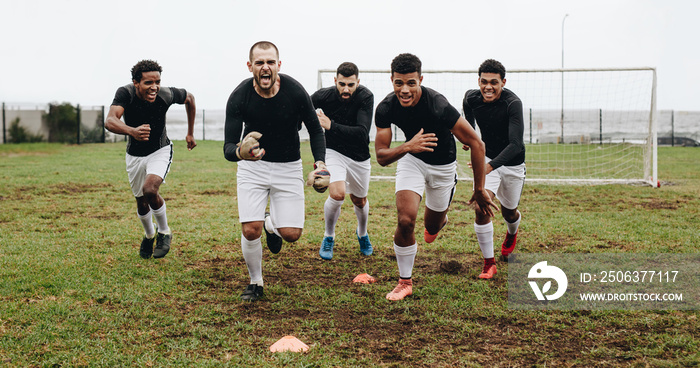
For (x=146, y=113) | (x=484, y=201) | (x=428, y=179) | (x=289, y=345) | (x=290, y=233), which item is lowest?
(x=289, y=345)

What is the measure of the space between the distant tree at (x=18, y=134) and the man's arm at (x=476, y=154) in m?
29.9

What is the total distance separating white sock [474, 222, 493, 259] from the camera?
19.9ft

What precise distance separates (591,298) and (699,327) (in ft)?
3.01

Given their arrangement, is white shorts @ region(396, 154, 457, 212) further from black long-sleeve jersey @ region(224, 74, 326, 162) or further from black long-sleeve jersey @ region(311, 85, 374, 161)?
black long-sleeve jersey @ region(311, 85, 374, 161)

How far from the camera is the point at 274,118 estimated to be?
5.12 m

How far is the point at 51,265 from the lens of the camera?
6191mm

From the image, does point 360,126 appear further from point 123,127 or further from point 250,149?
point 123,127

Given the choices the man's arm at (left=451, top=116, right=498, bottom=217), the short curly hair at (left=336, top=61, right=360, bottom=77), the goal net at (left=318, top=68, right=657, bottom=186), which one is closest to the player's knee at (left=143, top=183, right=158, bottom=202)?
the short curly hair at (left=336, top=61, right=360, bottom=77)

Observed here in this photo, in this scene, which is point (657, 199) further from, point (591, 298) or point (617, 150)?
point (617, 150)

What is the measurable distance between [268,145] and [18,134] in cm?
2886

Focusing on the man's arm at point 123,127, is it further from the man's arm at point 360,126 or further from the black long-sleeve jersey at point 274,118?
the man's arm at point 360,126

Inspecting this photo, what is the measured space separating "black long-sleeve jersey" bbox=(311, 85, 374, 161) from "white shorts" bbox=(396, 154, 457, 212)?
1.37 metres

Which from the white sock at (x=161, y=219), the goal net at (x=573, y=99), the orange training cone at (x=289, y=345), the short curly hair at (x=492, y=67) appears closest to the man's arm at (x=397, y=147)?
the short curly hair at (x=492, y=67)
